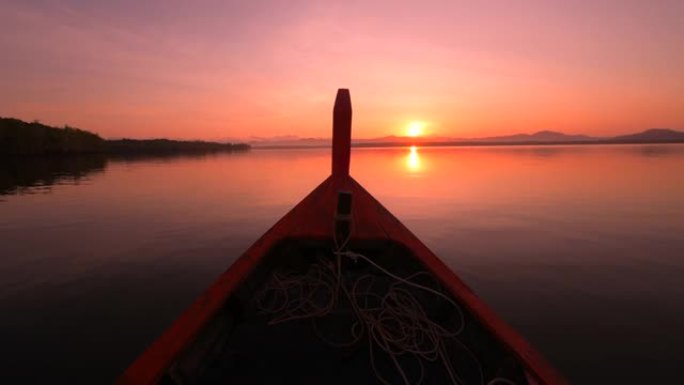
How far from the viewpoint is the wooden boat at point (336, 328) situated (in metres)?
2.54

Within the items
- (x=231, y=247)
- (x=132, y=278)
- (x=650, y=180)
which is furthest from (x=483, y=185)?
(x=132, y=278)

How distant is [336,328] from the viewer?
399cm

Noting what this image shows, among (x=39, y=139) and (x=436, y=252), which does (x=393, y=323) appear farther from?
(x=39, y=139)

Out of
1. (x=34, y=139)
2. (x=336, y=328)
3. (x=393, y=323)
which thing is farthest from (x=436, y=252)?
(x=34, y=139)

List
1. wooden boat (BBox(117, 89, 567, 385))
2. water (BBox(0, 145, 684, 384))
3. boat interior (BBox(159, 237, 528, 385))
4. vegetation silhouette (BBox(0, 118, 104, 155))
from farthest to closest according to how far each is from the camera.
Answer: vegetation silhouette (BBox(0, 118, 104, 155)) < water (BBox(0, 145, 684, 384)) < boat interior (BBox(159, 237, 528, 385)) < wooden boat (BBox(117, 89, 567, 385))

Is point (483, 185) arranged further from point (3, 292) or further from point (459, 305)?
point (3, 292)

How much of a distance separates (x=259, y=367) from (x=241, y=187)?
22003 mm

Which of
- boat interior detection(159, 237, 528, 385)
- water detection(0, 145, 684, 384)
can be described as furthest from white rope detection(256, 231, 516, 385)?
water detection(0, 145, 684, 384)

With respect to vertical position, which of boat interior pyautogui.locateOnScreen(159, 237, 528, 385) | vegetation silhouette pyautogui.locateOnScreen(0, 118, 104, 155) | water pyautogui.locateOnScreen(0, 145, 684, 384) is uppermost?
vegetation silhouette pyautogui.locateOnScreen(0, 118, 104, 155)

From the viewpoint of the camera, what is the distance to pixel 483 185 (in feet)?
80.7

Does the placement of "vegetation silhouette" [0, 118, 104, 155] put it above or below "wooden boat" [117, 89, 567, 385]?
above

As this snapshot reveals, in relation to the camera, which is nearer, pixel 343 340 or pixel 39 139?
pixel 343 340

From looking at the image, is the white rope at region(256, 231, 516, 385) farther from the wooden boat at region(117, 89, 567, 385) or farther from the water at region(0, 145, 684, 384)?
the water at region(0, 145, 684, 384)

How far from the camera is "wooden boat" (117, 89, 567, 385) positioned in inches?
100
